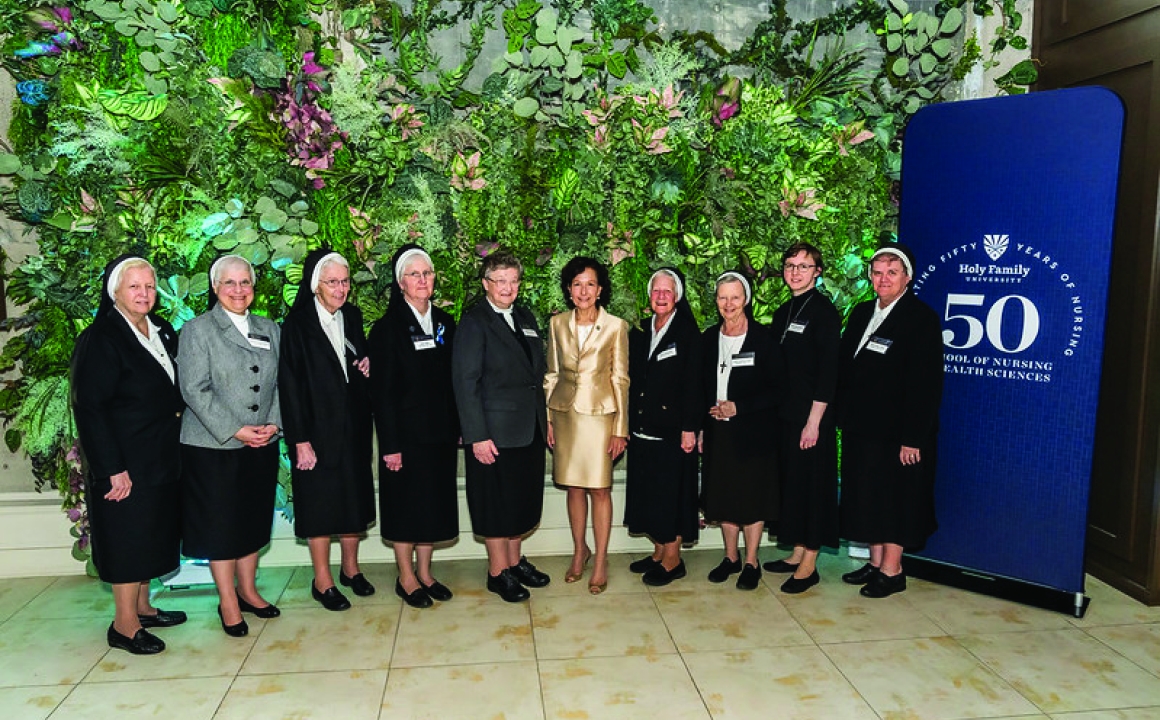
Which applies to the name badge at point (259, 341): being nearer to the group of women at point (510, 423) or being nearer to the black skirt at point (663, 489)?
the group of women at point (510, 423)

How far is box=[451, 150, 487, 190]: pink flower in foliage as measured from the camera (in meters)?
3.98

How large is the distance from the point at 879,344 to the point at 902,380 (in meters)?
0.20

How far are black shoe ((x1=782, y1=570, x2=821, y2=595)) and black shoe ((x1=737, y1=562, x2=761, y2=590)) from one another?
0.14 m

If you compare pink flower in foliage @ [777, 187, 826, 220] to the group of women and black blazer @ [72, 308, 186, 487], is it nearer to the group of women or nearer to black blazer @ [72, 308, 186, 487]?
the group of women

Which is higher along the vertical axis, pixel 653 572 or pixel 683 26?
pixel 683 26

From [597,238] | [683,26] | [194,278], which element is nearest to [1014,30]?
[683,26]

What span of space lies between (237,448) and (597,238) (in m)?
2.05

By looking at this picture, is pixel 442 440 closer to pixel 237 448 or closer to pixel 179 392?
pixel 237 448

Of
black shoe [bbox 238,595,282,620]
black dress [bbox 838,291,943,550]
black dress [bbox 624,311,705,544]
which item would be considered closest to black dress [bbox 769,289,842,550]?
black dress [bbox 838,291,943,550]

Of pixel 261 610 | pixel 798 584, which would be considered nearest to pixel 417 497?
pixel 261 610

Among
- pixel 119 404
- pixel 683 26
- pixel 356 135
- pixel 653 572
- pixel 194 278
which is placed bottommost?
pixel 653 572

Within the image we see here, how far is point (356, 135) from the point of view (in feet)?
13.1

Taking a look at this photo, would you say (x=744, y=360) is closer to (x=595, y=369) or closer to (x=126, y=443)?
(x=595, y=369)

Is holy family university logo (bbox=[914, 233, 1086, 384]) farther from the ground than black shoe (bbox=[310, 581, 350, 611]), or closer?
farther from the ground
